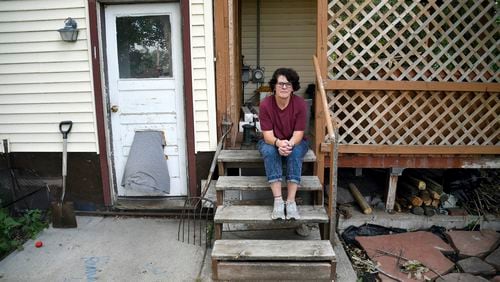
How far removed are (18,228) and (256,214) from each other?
100.0 inches

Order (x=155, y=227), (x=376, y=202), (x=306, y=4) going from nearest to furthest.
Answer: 1. (x=155, y=227)
2. (x=376, y=202)
3. (x=306, y=4)

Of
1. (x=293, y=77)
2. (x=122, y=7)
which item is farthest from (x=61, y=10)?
(x=293, y=77)

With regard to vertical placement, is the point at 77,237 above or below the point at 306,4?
below

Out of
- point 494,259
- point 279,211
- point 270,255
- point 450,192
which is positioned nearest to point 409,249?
point 494,259

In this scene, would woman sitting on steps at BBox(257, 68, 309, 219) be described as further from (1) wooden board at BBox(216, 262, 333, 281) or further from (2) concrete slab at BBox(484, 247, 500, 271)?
(2) concrete slab at BBox(484, 247, 500, 271)

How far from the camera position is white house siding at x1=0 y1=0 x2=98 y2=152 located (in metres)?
3.68

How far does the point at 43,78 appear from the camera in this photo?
12.5 feet

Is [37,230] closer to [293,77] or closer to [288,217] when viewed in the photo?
[288,217]

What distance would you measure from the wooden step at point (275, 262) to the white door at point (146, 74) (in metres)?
1.51

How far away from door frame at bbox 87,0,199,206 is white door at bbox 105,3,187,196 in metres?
0.07

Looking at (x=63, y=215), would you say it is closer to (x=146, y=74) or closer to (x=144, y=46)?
(x=146, y=74)

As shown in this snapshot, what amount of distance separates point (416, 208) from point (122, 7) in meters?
3.68

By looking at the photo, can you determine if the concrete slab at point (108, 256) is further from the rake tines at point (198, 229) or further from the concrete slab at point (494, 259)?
the concrete slab at point (494, 259)

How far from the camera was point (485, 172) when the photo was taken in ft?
13.4
